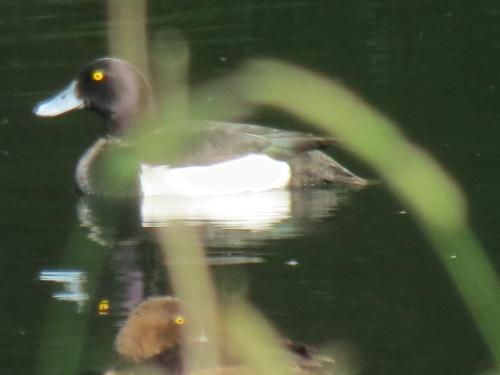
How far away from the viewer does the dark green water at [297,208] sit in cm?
675

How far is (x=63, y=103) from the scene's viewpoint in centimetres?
1123

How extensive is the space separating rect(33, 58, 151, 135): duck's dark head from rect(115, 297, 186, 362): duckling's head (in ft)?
15.1

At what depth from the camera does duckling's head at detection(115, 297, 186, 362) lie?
6035 millimetres

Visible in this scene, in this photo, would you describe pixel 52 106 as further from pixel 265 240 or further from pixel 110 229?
pixel 265 240

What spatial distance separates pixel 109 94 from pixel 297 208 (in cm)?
206

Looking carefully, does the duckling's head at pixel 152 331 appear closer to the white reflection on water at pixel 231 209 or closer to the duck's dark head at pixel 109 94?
the white reflection on water at pixel 231 209

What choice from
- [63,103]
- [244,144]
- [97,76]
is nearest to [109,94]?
[97,76]

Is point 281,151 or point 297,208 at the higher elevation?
point 281,151

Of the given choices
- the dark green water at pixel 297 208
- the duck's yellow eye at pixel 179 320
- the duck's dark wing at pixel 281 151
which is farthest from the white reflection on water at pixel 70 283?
the duck's dark wing at pixel 281 151

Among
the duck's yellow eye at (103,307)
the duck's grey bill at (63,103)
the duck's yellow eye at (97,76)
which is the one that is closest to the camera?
the duck's yellow eye at (103,307)

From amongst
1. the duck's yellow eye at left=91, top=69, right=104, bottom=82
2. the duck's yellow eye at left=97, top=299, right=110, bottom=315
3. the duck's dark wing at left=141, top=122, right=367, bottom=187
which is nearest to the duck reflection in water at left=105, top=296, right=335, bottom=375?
the duck's yellow eye at left=97, top=299, right=110, bottom=315

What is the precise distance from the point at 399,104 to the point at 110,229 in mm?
3329

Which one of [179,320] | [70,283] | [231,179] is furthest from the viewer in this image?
[231,179]

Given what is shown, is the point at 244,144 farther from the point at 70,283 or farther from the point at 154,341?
the point at 154,341
